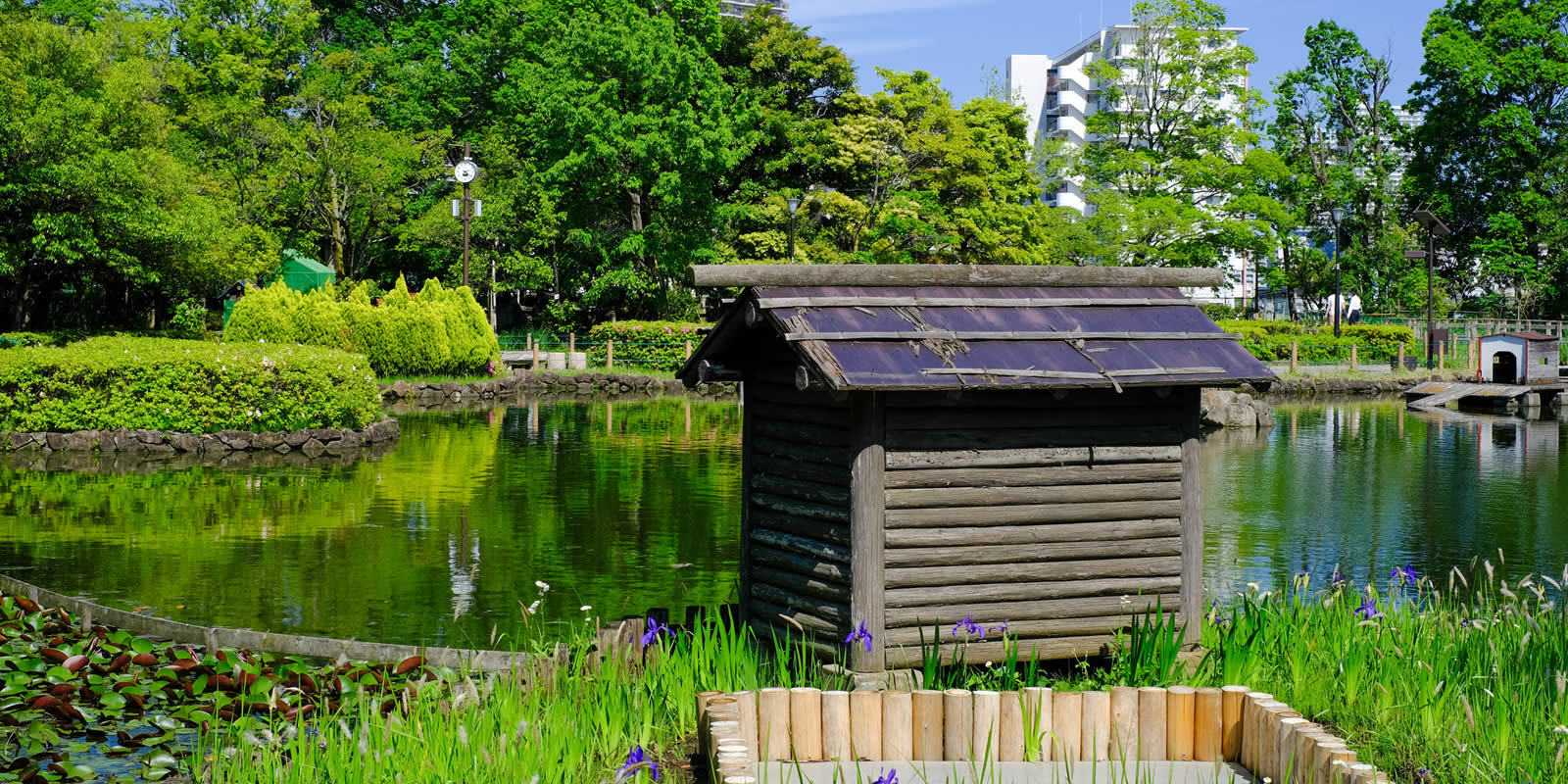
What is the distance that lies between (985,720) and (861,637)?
2.88 ft

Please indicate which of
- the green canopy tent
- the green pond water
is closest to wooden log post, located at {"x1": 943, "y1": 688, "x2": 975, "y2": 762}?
the green pond water

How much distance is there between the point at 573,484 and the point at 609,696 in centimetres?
1196

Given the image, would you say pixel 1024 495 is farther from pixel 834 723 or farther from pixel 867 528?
pixel 834 723

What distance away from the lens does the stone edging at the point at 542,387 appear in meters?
30.2

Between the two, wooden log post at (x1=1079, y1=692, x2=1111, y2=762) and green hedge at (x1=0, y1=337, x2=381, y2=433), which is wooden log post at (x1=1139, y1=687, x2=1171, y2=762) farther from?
green hedge at (x1=0, y1=337, x2=381, y2=433)

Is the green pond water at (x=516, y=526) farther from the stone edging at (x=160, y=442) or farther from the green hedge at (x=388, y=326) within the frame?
the green hedge at (x=388, y=326)

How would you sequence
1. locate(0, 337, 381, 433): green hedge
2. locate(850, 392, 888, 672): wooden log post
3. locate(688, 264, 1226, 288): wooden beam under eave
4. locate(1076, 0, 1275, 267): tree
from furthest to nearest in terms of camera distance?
locate(1076, 0, 1275, 267): tree → locate(0, 337, 381, 433): green hedge → locate(688, 264, 1226, 288): wooden beam under eave → locate(850, 392, 888, 672): wooden log post

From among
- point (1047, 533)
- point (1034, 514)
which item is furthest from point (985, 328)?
point (1047, 533)

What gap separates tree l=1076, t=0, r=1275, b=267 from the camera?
149ft

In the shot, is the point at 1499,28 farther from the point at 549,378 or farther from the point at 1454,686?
the point at 1454,686

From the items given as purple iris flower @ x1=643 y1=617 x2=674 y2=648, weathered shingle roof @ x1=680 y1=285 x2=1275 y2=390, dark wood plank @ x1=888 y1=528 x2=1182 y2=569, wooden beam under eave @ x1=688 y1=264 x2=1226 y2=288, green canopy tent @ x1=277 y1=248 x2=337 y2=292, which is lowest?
purple iris flower @ x1=643 y1=617 x2=674 y2=648

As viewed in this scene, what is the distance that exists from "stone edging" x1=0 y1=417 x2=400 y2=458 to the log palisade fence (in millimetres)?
15882

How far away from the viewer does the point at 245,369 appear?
2042cm

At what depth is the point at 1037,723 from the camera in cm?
591
